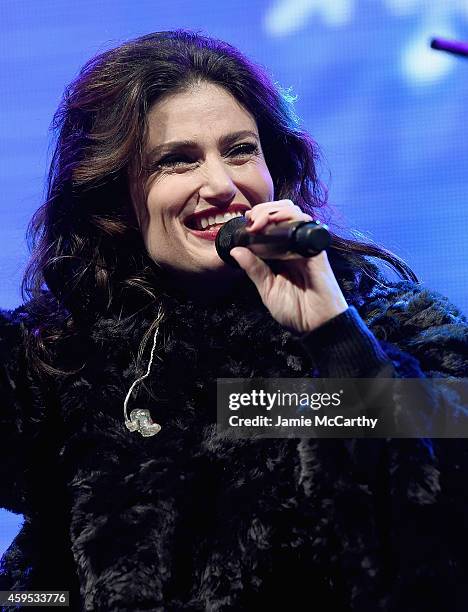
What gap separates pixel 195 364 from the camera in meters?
1.29

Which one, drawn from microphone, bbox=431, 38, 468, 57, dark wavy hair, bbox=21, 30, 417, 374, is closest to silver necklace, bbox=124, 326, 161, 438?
dark wavy hair, bbox=21, 30, 417, 374

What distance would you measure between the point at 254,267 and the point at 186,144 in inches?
13.6

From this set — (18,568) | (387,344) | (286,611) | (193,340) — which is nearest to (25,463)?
(18,568)

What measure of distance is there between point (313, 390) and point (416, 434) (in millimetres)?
→ 176

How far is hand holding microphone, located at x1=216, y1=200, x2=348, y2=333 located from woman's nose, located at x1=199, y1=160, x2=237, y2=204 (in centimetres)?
21

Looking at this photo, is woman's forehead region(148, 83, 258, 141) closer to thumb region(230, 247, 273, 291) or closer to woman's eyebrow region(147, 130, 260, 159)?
woman's eyebrow region(147, 130, 260, 159)

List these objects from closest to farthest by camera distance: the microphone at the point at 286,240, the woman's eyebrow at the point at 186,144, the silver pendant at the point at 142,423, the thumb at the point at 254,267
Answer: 1. the microphone at the point at 286,240
2. the thumb at the point at 254,267
3. the silver pendant at the point at 142,423
4. the woman's eyebrow at the point at 186,144

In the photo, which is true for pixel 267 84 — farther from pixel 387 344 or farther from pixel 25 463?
pixel 25 463

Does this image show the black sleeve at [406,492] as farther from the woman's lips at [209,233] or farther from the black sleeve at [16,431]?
the black sleeve at [16,431]

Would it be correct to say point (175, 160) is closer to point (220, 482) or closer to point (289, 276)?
point (289, 276)

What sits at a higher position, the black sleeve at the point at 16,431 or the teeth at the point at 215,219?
the teeth at the point at 215,219

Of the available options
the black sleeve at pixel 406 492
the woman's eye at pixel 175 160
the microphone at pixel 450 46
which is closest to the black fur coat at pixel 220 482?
the black sleeve at pixel 406 492

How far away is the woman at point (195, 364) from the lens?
97cm

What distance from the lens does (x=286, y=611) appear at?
1.03 metres
